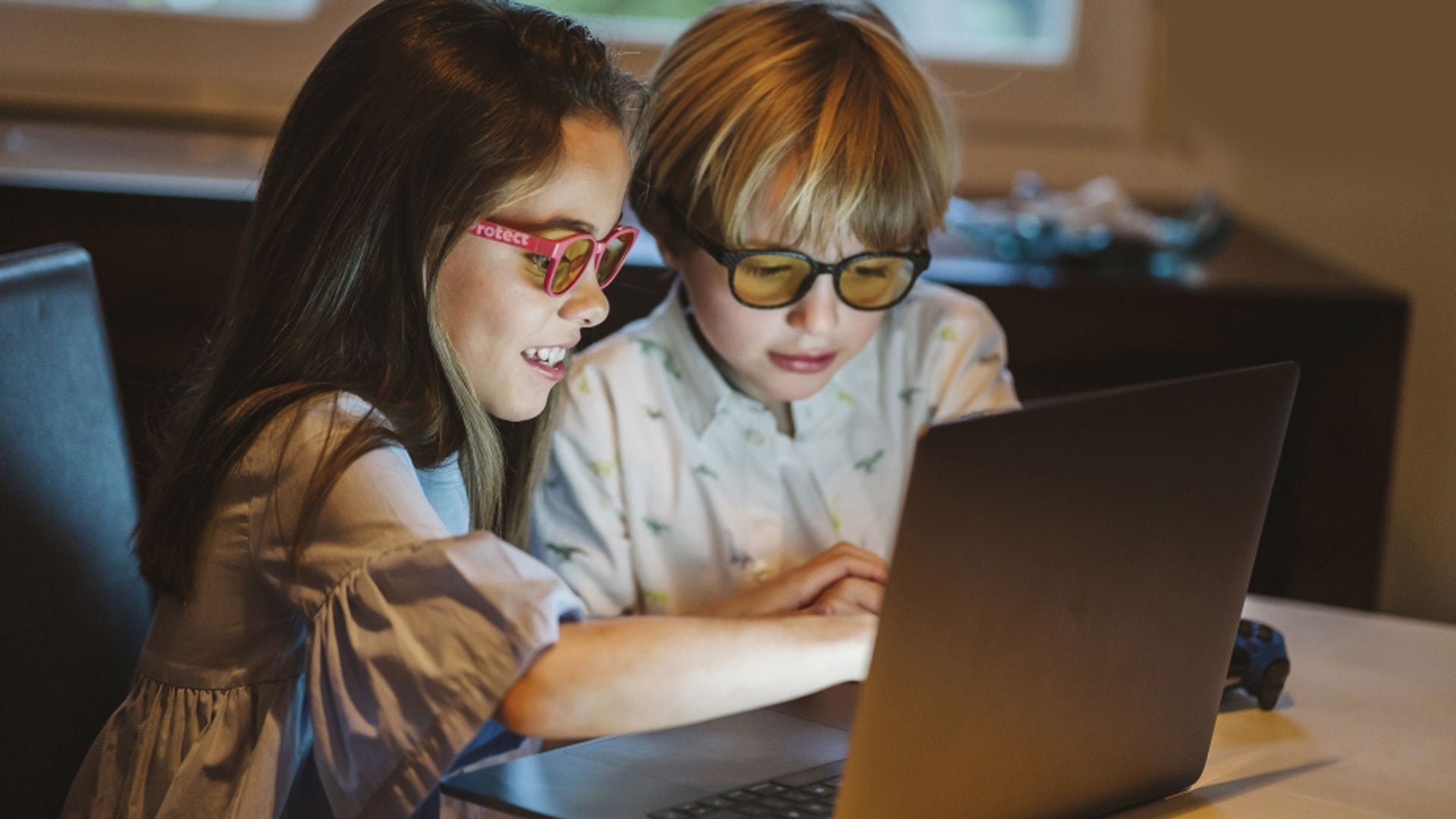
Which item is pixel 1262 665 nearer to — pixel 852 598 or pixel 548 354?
pixel 852 598

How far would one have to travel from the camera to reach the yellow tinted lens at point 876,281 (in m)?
1.18

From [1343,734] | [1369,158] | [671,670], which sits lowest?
[1343,734]

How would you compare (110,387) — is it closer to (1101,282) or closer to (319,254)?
(319,254)

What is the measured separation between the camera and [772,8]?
1256 millimetres

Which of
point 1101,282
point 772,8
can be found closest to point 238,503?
point 772,8

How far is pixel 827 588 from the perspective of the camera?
1119 millimetres

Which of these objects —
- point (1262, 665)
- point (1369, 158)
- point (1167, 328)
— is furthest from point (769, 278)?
point (1369, 158)

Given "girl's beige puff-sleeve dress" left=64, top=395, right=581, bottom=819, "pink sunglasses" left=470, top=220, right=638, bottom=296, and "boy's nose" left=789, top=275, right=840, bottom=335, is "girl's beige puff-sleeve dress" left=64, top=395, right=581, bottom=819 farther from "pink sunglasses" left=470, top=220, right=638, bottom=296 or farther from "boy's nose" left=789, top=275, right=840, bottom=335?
"boy's nose" left=789, top=275, right=840, bottom=335

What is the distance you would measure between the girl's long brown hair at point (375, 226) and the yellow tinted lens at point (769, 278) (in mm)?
243

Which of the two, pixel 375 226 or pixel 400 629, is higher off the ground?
pixel 375 226

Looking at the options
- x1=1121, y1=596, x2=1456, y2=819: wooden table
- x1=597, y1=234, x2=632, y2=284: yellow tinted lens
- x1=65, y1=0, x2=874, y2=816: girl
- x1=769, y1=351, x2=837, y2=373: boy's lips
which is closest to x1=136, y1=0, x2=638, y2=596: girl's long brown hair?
x1=65, y1=0, x2=874, y2=816: girl

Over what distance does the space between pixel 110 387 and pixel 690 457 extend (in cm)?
48

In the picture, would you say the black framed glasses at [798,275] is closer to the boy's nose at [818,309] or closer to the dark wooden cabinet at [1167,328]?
the boy's nose at [818,309]

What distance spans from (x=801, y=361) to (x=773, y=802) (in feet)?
1.62
